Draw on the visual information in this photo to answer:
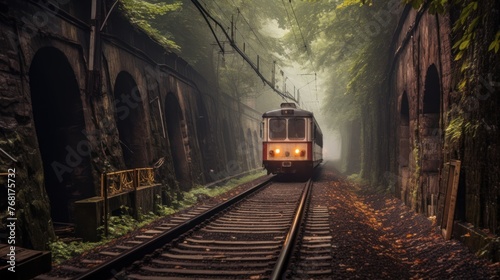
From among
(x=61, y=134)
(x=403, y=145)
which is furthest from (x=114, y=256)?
(x=403, y=145)

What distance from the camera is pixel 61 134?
971 centimetres

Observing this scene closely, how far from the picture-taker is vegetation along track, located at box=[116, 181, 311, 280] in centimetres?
512

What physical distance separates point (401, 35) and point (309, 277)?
9967mm

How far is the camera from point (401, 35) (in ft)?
40.7

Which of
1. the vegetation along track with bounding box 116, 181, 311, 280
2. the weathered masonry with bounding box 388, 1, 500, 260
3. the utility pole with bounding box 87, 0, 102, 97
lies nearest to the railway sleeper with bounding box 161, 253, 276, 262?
the vegetation along track with bounding box 116, 181, 311, 280

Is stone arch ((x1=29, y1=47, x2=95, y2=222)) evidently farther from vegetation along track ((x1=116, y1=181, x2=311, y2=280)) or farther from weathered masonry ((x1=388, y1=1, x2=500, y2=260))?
weathered masonry ((x1=388, y1=1, x2=500, y2=260))

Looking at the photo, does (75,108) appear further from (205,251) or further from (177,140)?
(177,140)

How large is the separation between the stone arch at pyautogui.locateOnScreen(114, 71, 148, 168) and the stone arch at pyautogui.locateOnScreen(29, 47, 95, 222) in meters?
3.28

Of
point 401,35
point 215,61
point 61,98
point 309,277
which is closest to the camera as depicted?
point 309,277

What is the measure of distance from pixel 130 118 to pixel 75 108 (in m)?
3.76

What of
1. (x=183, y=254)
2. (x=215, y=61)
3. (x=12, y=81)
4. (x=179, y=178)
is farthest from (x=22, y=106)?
(x=215, y=61)

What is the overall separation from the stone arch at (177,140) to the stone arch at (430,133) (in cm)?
1041

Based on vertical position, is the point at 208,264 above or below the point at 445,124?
below

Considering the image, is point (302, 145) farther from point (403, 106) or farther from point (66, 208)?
point (66, 208)
